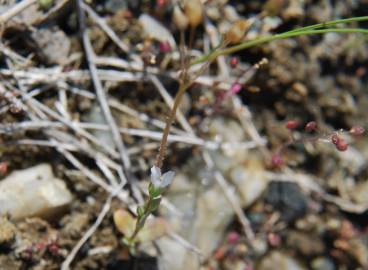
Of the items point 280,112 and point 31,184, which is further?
point 280,112

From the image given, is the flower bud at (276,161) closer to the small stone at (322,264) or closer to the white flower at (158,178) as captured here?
the small stone at (322,264)

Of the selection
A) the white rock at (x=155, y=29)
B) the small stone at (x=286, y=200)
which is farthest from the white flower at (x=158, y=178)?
the small stone at (x=286, y=200)

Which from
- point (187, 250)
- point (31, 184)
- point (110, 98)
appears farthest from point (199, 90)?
point (31, 184)

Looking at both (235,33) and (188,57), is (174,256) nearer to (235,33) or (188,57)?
(188,57)

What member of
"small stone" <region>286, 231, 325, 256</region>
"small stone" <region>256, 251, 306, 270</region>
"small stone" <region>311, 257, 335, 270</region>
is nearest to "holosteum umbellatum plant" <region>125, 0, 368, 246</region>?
"small stone" <region>256, 251, 306, 270</region>

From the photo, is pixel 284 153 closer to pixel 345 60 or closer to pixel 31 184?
pixel 345 60
